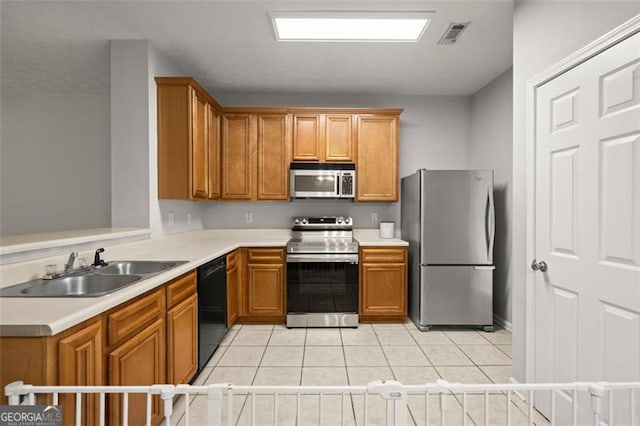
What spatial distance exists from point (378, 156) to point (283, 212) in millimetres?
1375

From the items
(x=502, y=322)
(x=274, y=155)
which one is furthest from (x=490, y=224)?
(x=274, y=155)

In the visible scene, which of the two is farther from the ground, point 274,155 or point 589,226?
point 274,155

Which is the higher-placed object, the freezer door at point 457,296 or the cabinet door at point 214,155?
the cabinet door at point 214,155

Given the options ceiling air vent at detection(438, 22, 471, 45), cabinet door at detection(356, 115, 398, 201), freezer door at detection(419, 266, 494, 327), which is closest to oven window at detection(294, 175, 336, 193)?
cabinet door at detection(356, 115, 398, 201)

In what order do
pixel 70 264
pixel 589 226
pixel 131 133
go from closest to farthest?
1. pixel 589 226
2. pixel 70 264
3. pixel 131 133

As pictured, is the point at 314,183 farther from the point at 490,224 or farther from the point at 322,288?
the point at 490,224

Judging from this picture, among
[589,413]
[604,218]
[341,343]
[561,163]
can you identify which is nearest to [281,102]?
[341,343]

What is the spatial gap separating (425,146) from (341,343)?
2.68 m

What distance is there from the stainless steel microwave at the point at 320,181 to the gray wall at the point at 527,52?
2.02 meters

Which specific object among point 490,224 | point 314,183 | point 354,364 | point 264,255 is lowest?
point 354,364

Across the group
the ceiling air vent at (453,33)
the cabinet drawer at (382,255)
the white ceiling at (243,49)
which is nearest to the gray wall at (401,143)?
the white ceiling at (243,49)

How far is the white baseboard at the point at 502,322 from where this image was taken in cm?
361

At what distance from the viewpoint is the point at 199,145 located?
11.1ft

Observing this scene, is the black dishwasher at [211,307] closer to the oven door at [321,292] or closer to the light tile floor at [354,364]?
the light tile floor at [354,364]
